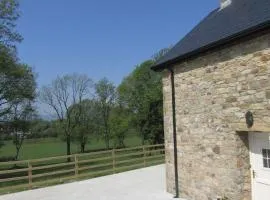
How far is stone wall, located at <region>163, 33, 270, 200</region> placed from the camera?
24.7ft

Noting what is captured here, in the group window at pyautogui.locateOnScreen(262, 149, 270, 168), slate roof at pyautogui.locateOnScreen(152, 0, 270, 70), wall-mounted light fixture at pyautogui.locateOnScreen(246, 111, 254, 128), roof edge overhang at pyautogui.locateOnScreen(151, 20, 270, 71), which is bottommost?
window at pyautogui.locateOnScreen(262, 149, 270, 168)

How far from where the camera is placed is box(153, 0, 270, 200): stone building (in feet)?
25.0

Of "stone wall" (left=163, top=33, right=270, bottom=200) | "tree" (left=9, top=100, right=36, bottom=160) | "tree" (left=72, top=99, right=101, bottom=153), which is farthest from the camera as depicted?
"tree" (left=72, top=99, right=101, bottom=153)

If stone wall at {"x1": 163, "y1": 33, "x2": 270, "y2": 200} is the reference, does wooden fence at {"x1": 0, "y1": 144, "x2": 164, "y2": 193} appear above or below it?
below

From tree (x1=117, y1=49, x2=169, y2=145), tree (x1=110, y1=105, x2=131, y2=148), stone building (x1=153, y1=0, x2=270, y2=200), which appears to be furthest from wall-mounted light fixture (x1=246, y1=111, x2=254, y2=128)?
tree (x1=110, y1=105, x2=131, y2=148)

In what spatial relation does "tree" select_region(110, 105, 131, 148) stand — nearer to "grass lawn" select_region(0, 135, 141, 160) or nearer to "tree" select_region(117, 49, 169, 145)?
"tree" select_region(117, 49, 169, 145)

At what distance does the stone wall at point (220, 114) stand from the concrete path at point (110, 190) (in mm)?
1133

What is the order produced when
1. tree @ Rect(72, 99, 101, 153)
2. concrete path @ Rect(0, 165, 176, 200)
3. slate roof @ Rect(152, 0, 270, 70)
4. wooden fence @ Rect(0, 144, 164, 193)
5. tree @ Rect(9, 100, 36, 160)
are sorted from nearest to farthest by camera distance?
1. slate roof @ Rect(152, 0, 270, 70)
2. concrete path @ Rect(0, 165, 176, 200)
3. wooden fence @ Rect(0, 144, 164, 193)
4. tree @ Rect(9, 100, 36, 160)
5. tree @ Rect(72, 99, 101, 153)

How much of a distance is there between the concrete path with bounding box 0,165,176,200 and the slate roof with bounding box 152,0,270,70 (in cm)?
375

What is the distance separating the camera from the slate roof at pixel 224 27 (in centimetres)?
768

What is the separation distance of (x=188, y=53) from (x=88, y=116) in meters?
35.8

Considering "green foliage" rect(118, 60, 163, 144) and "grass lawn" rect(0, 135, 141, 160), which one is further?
"grass lawn" rect(0, 135, 141, 160)

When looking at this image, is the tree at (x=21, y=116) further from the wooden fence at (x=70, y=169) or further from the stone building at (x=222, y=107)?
the stone building at (x=222, y=107)

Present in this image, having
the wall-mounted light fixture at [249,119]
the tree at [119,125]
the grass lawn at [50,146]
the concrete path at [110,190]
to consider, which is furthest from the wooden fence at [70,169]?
the grass lawn at [50,146]
